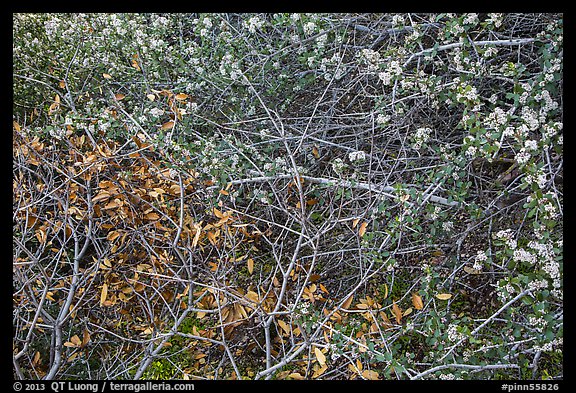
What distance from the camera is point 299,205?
109 inches

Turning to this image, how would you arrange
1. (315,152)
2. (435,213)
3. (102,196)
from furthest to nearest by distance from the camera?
(315,152)
(102,196)
(435,213)

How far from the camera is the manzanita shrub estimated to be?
2.32 metres

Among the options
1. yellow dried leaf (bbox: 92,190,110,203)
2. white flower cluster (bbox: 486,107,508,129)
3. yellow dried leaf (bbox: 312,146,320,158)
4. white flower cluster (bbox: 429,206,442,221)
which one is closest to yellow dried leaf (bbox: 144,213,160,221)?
yellow dried leaf (bbox: 92,190,110,203)

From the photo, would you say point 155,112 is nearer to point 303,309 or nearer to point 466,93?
point 303,309

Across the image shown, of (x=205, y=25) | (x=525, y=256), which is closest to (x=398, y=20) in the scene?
(x=205, y=25)

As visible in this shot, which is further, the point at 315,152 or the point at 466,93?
the point at 315,152

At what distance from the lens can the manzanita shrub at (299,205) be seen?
2.32m

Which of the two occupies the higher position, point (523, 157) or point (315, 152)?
point (523, 157)

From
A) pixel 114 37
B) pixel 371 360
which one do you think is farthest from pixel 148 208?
pixel 371 360

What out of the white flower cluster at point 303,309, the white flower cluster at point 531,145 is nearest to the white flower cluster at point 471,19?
the white flower cluster at point 531,145

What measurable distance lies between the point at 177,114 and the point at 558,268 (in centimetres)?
192

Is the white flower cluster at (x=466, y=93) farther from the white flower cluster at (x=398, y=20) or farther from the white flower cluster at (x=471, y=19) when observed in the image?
the white flower cluster at (x=398, y=20)

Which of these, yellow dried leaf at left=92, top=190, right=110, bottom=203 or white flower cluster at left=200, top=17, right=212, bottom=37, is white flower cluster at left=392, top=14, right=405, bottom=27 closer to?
white flower cluster at left=200, top=17, right=212, bottom=37
